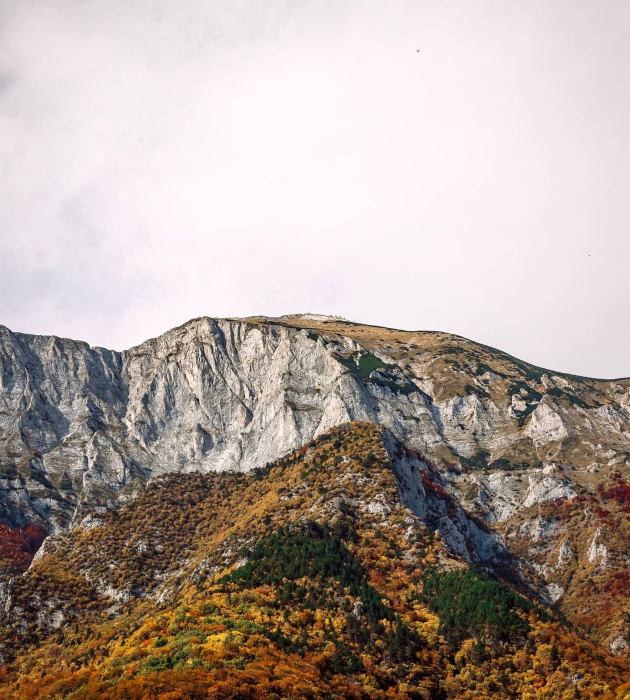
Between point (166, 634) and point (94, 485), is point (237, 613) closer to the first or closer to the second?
point (166, 634)

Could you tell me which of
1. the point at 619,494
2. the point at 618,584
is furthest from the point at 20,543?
the point at 619,494

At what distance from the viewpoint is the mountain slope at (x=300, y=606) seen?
66750 millimetres

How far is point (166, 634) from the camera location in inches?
2950

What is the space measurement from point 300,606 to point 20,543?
109861 millimetres

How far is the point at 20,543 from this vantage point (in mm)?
163000

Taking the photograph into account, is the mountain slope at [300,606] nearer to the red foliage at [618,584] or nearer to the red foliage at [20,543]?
the red foliage at [20,543]

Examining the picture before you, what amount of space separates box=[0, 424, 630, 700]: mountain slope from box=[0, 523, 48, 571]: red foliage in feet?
51.7

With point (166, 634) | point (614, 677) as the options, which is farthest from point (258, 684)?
point (614, 677)

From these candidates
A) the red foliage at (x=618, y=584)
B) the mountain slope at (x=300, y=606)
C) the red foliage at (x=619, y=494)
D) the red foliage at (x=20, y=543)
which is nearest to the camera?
the mountain slope at (x=300, y=606)

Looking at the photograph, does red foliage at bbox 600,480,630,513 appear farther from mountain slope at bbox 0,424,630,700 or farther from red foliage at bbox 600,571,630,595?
mountain slope at bbox 0,424,630,700

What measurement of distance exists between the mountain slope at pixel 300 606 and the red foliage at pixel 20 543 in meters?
15.8

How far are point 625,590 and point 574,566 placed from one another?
717 inches

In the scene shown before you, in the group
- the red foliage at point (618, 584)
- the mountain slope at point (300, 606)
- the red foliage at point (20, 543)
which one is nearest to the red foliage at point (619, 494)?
the red foliage at point (618, 584)

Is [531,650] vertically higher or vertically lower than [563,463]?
lower
